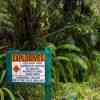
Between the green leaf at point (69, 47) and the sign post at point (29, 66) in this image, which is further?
the green leaf at point (69, 47)

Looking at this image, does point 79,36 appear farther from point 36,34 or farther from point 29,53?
point 29,53

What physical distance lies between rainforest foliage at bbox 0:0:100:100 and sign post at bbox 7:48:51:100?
34 centimetres

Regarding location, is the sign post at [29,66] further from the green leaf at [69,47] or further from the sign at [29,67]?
the green leaf at [69,47]

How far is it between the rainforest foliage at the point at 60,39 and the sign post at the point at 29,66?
13.2 inches

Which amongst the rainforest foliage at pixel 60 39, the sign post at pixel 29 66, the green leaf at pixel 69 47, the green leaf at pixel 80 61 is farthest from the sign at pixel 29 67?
the green leaf at pixel 69 47

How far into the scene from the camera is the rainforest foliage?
22.5 ft

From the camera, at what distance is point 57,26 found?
29.1ft

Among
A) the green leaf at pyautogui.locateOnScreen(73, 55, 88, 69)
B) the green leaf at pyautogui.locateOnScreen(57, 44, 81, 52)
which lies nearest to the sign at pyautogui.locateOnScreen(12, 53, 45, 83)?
the green leaf at pyautogui.locateOnScreen(73, 55, 88, 69)

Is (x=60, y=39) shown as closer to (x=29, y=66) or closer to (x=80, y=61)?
(x=80, y=61)

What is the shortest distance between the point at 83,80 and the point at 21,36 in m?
1.52

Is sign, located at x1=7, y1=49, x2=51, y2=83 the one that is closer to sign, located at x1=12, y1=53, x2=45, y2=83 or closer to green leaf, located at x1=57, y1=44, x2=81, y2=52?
sign, located at x1=12, y1=53, x2=45, y2=83

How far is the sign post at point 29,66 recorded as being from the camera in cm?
606

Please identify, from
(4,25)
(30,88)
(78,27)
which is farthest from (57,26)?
(30,88)

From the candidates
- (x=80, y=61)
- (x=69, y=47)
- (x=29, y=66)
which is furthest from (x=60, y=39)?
(x=29, y=66)
